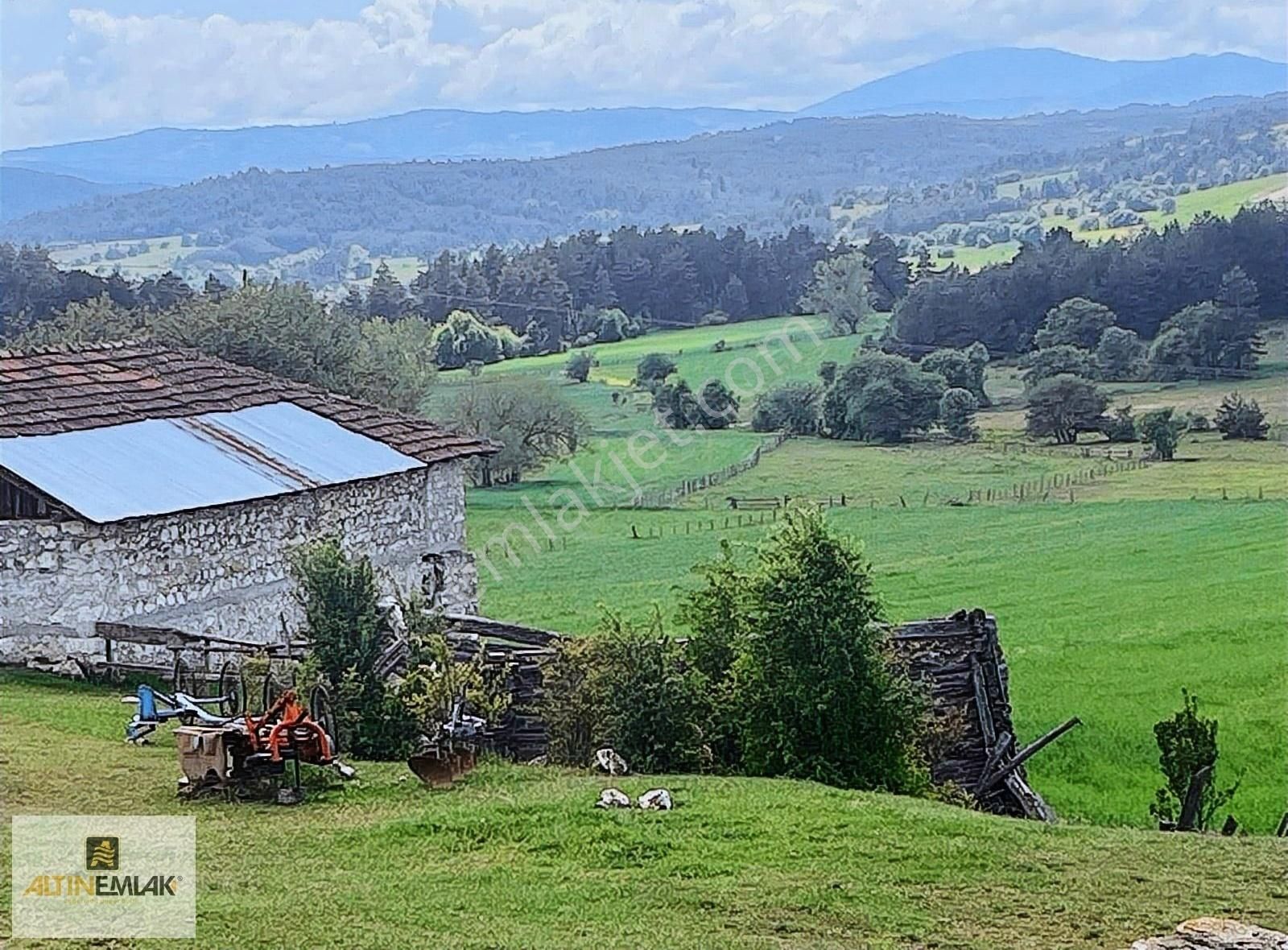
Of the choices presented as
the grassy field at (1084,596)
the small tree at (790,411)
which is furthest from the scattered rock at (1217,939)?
the small tree at (790,411)

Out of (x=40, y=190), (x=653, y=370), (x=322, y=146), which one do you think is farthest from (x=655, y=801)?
(x=322, y=146)

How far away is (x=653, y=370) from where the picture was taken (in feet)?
233

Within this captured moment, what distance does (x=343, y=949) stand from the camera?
8.10 m

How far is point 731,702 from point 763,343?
67168 mm

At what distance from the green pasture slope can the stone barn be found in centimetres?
386

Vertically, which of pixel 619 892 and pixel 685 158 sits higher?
pixel 685 158

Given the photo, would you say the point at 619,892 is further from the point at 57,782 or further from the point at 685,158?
the point at 685,158

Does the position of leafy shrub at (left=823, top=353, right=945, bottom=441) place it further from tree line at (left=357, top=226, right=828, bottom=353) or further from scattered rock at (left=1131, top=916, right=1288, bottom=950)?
scattered rock at (left=1131, top=916, right=1288, bottom=950)

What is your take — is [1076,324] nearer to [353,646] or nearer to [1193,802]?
[1193,802]

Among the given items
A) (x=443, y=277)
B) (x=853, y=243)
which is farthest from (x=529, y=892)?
(x=853, y=243)

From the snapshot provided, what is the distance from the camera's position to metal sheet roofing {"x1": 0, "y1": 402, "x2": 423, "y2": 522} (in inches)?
709

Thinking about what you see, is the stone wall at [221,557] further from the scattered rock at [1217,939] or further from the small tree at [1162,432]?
the small tree at [1162,432]

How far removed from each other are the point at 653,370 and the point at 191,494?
52.5 m

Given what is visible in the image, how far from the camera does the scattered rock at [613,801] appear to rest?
37.8 ft
